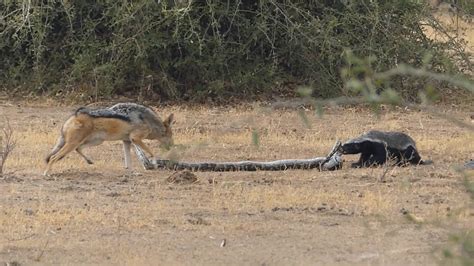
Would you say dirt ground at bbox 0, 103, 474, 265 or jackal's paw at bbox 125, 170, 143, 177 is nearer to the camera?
dirt ground at bbox 0, 103, 474, 265

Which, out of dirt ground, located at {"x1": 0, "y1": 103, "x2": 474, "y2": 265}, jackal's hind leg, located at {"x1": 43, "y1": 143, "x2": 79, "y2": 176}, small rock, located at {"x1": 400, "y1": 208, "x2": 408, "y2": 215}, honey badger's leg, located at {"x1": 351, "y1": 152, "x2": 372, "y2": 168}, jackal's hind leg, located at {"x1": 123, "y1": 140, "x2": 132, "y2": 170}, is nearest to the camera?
dirt ground, located at {"x1": 0, "y1": 103, "x2": 474, "y2": 265}

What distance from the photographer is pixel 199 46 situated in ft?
57.9

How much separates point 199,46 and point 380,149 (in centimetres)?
586

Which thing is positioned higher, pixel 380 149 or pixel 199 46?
pixel 199 46

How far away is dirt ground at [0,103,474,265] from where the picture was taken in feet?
27.7

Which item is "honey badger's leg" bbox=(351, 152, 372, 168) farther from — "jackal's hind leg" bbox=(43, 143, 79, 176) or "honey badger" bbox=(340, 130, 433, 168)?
"jackal's hind leg" bbox=(43, 143, 79, 176)

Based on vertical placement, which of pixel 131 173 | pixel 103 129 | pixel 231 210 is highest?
pixel 103 129

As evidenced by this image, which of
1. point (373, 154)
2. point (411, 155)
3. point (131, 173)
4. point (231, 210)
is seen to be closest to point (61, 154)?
point (131, 173)

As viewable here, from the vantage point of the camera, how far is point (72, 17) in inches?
730

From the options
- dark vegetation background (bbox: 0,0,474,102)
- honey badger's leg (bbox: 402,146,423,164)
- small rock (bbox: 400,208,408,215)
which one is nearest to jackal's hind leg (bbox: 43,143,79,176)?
honey badger's leg (bbox: 402,146,423,164)

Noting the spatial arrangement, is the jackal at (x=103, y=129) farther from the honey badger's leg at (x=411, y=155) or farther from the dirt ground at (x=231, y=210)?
the honey badger's leg at (x=411, y=155)

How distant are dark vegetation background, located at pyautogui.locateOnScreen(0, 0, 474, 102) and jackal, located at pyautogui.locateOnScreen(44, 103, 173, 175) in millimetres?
5296

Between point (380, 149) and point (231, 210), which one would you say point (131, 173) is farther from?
point (380, 149)

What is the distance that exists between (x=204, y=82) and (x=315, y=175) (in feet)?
22.4
